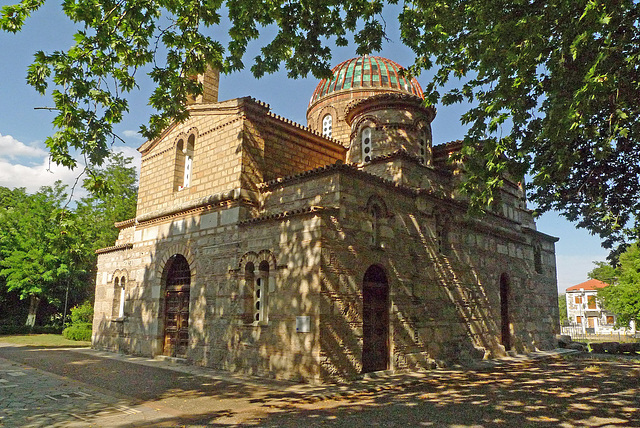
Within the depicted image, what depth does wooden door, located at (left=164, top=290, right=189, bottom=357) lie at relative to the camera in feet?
44.1

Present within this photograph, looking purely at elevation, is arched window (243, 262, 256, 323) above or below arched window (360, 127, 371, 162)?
below

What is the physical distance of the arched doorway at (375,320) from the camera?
1085 cm

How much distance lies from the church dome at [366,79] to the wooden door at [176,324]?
34.8 feet

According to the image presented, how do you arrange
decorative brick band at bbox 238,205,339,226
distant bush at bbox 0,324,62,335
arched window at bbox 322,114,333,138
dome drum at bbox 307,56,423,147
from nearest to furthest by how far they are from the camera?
decorative brick band at bbox 238,205,339,226 < dome drum at bbox 307,56,423,147 < arched window at bbox 322,114,333,138 < distant bush at bbox 0,324,62,335

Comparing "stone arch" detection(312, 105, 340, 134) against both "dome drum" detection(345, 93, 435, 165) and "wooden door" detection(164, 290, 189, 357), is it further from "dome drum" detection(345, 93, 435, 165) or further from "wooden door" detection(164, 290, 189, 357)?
"wooden door" detection(164, 290, 189, 357)

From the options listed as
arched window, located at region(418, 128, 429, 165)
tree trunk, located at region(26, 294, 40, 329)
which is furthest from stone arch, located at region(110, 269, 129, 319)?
tree trunk, located at region(26, 294, 40, 329)

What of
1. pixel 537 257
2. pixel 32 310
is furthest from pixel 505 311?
pixel 32 310

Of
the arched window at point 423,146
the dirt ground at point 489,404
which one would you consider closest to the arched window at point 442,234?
the arched window at point 423,146

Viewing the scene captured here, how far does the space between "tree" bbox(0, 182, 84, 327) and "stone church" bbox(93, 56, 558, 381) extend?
11.6 metres

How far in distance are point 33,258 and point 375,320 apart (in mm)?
23673

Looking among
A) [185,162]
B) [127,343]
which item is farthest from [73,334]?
[185,162]

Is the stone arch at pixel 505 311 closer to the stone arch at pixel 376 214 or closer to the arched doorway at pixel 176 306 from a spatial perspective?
the stone arch at pixel 376 214

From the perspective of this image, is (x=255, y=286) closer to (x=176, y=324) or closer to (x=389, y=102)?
(x=176, y=324)

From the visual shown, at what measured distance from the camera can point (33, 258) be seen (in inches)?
1024
